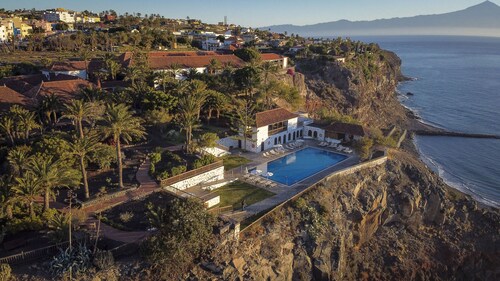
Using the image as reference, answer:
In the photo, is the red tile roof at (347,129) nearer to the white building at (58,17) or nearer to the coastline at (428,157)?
the coastline at (428,157)

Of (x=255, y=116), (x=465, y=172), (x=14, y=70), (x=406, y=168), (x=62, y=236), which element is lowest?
(x=465, y=172)

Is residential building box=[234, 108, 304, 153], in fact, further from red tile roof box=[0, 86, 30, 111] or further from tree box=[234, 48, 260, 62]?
tree box=[234, 48, 260, 62]

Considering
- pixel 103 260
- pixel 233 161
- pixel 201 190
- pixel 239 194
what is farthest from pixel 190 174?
pixel 103 260

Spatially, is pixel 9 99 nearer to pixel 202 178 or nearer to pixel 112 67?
pixel 112 67

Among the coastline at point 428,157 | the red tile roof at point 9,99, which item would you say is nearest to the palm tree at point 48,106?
the red tile roof at point 9,99

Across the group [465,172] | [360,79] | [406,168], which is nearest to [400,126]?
[360,79]

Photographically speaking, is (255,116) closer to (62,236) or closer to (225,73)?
(225,73)

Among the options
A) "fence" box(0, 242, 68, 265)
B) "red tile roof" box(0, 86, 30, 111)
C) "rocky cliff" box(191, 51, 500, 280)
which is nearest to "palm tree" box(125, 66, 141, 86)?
"red tile roof" box(0, 86, 30, 111)
